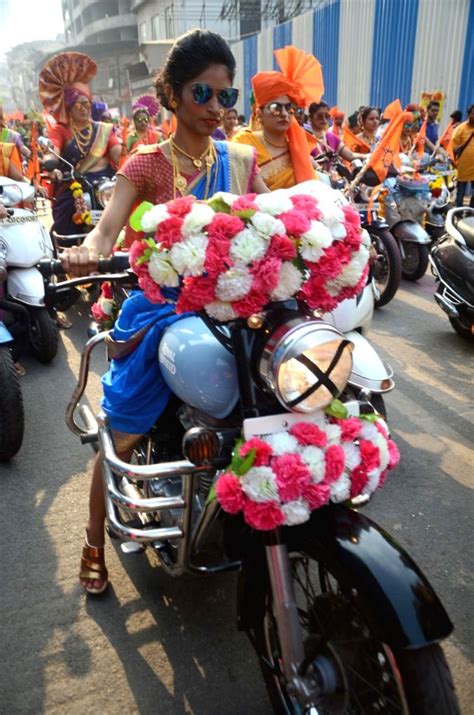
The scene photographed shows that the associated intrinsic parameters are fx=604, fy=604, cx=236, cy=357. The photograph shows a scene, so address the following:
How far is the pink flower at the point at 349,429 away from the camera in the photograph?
155 cm

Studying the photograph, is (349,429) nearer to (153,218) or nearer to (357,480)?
(357,480)

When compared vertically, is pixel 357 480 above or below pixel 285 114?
below

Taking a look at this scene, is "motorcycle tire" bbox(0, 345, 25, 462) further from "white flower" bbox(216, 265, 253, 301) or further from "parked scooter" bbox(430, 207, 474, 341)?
"parked scooter" bbox(430, 207, 474, 341)

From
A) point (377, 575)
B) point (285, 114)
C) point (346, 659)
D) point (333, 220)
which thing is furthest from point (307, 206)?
point (285, 114)

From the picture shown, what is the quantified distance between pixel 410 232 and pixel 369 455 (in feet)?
18.2

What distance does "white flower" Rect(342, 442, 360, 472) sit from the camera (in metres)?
1.54

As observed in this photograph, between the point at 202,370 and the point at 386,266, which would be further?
Answer: the point at 386,266

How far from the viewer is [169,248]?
146 centimetres

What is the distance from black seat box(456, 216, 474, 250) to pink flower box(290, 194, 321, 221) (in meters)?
3.67

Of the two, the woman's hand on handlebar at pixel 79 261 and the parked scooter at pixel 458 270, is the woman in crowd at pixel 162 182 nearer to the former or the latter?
the woman's hand on handlebar at pixel 79 261

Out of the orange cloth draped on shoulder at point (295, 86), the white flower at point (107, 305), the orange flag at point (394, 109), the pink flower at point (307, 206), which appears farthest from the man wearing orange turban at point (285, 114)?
the pink flower at point (307, 206)

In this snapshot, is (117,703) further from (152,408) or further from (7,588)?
(152,408)

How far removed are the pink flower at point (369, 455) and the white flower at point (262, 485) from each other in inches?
10.8

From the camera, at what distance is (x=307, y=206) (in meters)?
1.52
